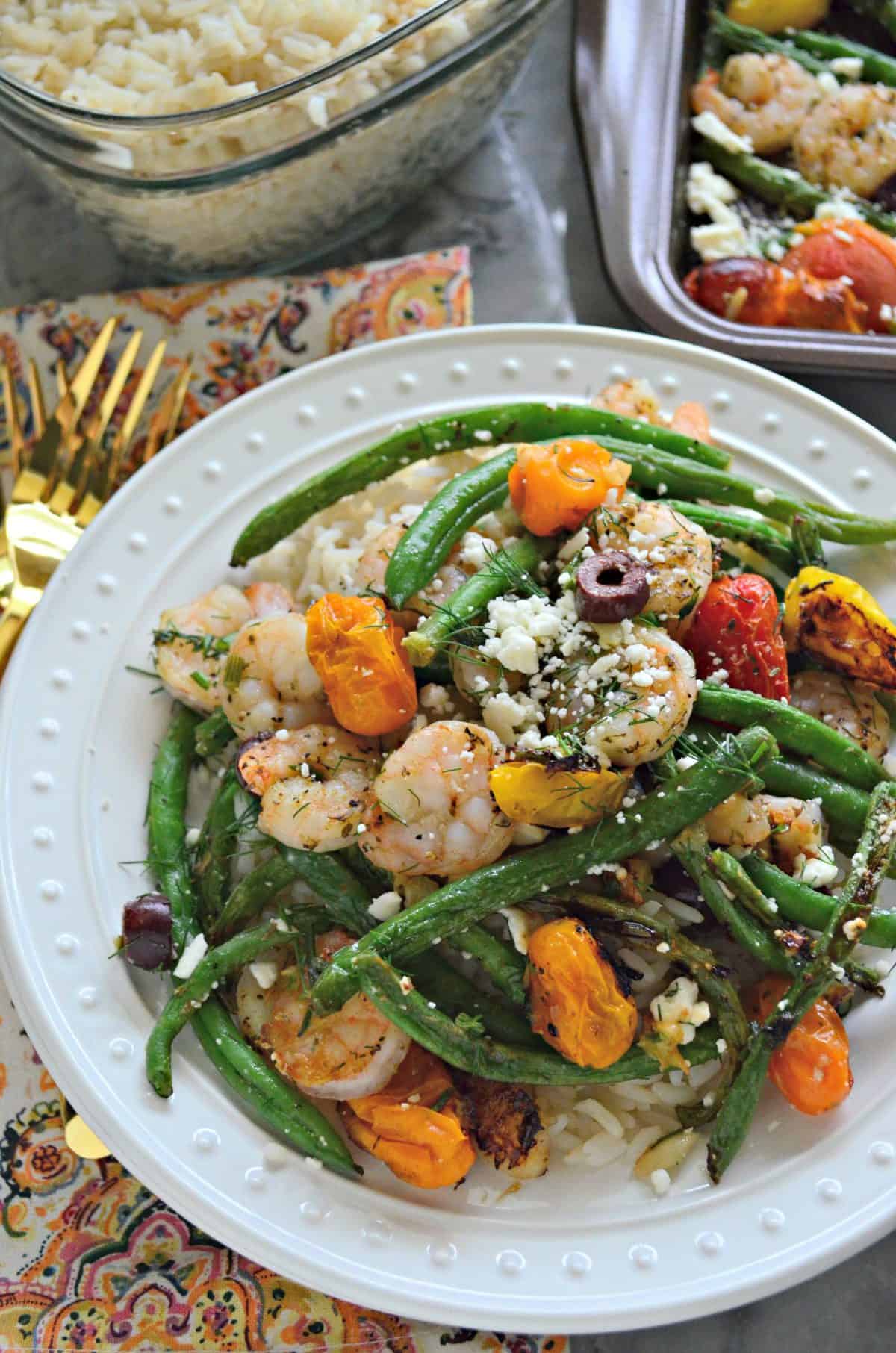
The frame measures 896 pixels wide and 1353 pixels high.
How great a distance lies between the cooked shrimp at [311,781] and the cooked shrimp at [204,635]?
0.82ft

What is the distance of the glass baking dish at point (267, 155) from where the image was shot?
127 inches

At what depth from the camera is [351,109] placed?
131 inches

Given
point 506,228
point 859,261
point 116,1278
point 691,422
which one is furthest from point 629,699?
point 506,228

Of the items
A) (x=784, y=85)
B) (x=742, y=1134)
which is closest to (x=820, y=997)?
(x=742, y=1134)

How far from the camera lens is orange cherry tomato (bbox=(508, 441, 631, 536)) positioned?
2.61m

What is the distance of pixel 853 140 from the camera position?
401cm

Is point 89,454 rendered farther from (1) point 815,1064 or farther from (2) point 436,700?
(1) point 815,1064

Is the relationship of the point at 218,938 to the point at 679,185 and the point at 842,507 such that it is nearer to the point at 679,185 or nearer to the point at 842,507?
the point at 842,507

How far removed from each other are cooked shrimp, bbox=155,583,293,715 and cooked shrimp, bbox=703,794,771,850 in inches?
42.6

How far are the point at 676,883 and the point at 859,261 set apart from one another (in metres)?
2.23

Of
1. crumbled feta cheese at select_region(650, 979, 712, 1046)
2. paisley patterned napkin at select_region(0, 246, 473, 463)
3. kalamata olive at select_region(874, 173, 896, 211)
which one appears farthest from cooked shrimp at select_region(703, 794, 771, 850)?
kalamata olive at select_region(874, 173, 896, 211)

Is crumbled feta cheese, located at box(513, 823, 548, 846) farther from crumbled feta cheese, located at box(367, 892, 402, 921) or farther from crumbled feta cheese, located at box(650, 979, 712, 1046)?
crumbled feta cheese, located at box(650, 979, 712, 1046)

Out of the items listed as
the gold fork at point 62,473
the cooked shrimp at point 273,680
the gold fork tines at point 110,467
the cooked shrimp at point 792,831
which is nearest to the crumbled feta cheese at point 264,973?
the cooked shrimp at point 273,680

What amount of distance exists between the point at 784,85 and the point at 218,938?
328cm
